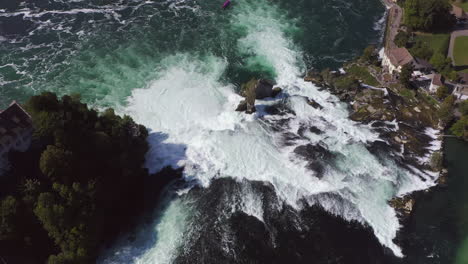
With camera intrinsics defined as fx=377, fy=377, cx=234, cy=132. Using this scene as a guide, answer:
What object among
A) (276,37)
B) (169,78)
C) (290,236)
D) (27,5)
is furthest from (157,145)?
(27,5)

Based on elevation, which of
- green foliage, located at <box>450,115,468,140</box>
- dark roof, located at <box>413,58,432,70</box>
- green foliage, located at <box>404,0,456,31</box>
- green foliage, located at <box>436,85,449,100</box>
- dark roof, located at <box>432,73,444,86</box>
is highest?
green foliage, located at <box>404,0,456,31</box>

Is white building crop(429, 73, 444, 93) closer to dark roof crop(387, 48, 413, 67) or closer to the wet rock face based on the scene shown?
dark roof crop(387, 48, 413, 67)

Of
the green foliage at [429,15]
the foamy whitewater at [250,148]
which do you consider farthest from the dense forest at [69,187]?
the green foliage at [429,15]

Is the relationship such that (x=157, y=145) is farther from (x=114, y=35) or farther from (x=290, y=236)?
(x=114, y=35)

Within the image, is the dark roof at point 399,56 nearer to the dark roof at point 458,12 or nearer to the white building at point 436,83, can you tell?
the white building at point 436,83

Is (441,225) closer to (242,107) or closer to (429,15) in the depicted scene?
(242,107)

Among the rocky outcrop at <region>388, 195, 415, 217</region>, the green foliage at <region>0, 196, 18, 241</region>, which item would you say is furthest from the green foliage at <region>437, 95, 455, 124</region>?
the green foliage at <region>0, 196, 18, 241</region>
